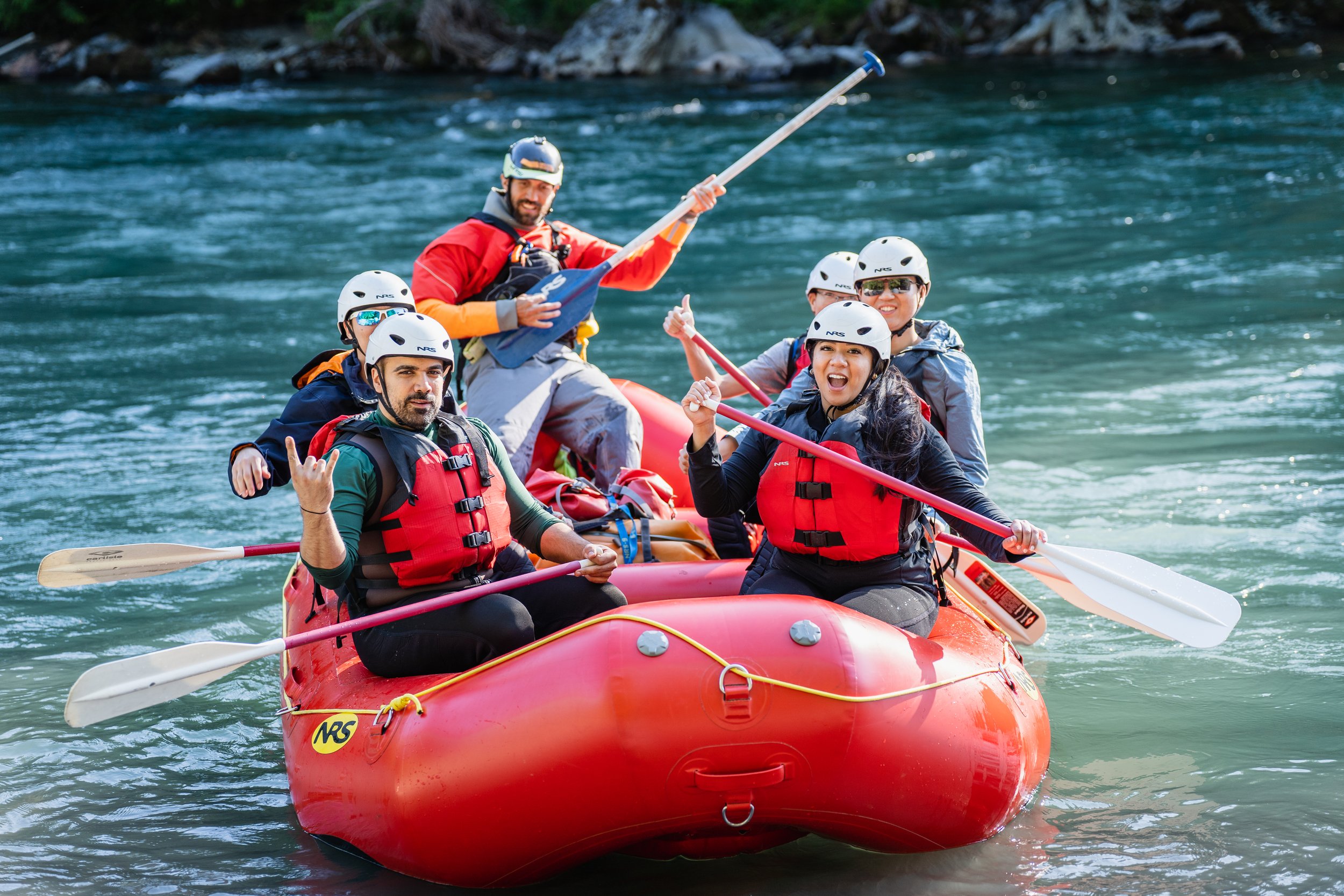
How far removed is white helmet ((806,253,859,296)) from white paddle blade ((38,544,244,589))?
194 centimetres

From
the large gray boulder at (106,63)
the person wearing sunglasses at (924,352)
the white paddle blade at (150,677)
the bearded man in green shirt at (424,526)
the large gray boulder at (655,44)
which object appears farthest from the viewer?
the large gray boulder at (106,63)

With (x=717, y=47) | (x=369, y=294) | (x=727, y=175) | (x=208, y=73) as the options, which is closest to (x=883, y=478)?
(x=369, y=294)

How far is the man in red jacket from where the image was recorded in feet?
15.3

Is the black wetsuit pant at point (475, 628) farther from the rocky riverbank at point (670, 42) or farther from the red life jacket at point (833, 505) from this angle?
the rocky riverbank at point (670, 42)

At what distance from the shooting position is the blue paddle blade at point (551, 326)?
477cm

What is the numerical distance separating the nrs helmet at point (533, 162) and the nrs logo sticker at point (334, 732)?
80.4 inches

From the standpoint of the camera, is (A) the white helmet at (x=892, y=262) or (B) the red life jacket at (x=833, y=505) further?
(A) the white helmet at (x=892, y=262)

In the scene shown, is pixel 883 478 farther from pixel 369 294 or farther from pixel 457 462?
pixel 369 294

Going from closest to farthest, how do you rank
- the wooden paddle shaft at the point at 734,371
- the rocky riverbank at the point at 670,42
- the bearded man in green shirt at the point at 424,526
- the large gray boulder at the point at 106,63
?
the bearded man in green shirt at the point at 424,526, the wooden paddle shaft at the point at 734,371, the rocky riverbank at the point at 670,42, the large gray boulder at the point at 106,63

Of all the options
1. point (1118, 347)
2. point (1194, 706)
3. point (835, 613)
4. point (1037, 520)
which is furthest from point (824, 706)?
point (1118, 347)

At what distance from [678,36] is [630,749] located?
65.7 feet

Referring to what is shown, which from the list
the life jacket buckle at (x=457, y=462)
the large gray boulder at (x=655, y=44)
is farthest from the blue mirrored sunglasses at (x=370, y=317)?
the large gray boulder at (x=655, y=44)

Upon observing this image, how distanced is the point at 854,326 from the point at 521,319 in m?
1.58

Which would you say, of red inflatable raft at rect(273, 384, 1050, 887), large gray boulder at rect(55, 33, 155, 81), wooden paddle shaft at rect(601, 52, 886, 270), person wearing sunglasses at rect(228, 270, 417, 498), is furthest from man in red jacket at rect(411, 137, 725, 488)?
large gray boulder at rect(55, 33, 155, 81)
